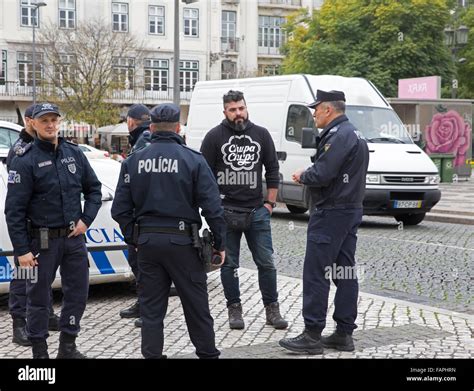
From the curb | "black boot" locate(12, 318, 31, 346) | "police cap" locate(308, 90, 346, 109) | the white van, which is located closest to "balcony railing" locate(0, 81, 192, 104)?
the white van

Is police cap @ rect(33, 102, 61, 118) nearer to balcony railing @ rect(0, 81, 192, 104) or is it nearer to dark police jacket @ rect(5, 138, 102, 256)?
dark police jacket @ rect(5, 138, 102, 256)

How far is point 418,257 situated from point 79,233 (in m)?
6.26

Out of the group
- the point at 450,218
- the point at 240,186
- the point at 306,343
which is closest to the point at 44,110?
the point at 240,186

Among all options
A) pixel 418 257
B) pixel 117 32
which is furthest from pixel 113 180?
pixel 117 32

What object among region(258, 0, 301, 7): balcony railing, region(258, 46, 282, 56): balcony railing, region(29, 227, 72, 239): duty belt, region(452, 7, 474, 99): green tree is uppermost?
region(258, 0, 301, 7): balcony railing

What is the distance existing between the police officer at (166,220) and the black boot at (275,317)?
5.76 ft

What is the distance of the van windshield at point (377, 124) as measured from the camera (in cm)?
1489

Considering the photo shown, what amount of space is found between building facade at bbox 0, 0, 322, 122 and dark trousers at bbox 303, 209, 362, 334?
42674 millimetres

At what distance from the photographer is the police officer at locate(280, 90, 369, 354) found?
5.95m

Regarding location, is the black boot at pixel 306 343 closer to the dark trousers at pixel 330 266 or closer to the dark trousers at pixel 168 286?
the dark trousers at pixel 330 266

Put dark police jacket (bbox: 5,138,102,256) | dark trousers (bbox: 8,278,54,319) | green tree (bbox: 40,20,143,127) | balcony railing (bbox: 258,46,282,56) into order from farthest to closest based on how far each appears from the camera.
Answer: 1. balcony railing (bbox: 258,46,282,56)
2. green tree (bbox: 40,20,143,127)
3. dark trousers (bbox: 8,278,54,319)
4. dark police jacket (bbox: 5,138,102,256)

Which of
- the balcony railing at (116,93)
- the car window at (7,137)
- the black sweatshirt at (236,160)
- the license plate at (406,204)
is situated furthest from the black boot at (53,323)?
the balcony railing at (116,93)

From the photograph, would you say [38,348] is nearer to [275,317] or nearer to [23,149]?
[23,149]

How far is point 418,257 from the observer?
35.7ft
